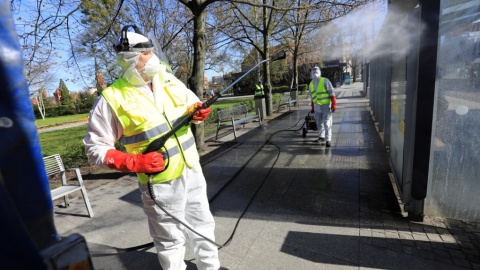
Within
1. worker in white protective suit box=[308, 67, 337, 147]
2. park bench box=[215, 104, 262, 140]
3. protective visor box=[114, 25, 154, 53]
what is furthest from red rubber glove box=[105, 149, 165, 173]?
park bench box=[215, 104, 262, 140]

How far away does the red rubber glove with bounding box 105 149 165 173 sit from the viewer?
187cm

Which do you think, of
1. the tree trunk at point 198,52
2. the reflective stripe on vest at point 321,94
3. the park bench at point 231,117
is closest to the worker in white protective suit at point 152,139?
the tree trunk at point 198,52

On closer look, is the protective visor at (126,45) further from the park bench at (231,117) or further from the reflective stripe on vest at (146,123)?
the park bench at (231,117)

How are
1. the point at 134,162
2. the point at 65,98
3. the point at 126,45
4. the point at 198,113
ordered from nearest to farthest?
the point at 134,162 → the point at 126,45 → the point at 198,113 → the point at 65,98

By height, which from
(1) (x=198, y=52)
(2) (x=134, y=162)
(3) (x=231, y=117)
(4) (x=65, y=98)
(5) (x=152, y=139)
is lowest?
(3) (x=231, y=117)

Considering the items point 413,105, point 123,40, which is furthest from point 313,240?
point 123,40

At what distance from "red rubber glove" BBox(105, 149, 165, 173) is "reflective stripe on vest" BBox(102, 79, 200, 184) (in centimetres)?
12

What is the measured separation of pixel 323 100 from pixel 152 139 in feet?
16.1

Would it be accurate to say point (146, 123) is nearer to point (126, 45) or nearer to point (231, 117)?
point (126, 45)

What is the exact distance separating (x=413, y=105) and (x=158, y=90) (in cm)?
254

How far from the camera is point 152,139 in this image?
201cm

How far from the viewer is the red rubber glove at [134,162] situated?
1.87 meters

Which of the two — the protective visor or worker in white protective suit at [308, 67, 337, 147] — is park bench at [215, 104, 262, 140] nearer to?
worker in white protective suit at [308, 67, 337, 147]

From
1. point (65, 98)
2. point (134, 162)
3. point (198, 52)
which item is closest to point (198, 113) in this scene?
point (134, 162)
